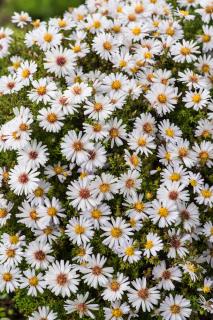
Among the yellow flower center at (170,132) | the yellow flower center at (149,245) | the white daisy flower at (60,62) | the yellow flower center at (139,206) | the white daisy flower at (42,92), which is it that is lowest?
the yellow flower center at (149,245)

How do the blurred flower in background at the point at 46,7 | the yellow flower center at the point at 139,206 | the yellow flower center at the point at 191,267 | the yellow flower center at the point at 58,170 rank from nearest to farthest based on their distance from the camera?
the yellow flower center at the point at 191,267 → the yellow flower center at the point at 139,206 → the yellow flower center at the point at 58,170 → the blurred flower in background at the point at 46,7

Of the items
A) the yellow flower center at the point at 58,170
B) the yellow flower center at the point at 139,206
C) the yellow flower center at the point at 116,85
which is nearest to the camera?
the yellow flower center at the point at 139,206

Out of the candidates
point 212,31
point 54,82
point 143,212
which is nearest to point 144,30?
point 212,31

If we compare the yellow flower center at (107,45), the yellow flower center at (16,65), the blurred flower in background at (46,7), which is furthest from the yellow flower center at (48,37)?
the blurred flower in background at (46,7)

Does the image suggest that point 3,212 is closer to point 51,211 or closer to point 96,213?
point 51,211

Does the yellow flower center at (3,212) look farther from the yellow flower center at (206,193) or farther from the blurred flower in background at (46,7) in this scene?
the blurred flower in background at (46,7)

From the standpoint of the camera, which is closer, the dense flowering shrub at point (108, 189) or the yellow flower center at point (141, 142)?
the dense flowering shrub at point (108, 189)

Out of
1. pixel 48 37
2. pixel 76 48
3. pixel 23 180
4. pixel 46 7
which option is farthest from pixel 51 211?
pixel 46 7

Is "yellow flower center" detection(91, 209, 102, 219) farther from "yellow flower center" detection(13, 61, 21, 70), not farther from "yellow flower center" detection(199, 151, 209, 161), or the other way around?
"yellow flower center" detection(13, 61, 21, 70)

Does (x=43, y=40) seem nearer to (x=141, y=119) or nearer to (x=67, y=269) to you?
(x=141, y=119)
